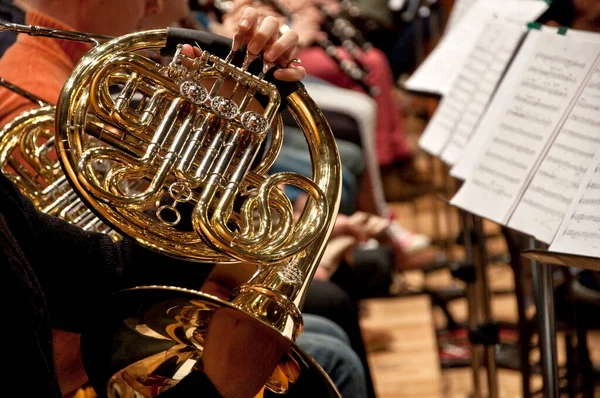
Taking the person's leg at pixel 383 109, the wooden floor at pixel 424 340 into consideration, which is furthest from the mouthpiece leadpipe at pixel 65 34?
the person's leg at pixel 383 109

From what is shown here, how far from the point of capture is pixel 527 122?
1340 millimetres

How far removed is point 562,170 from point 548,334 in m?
0.29

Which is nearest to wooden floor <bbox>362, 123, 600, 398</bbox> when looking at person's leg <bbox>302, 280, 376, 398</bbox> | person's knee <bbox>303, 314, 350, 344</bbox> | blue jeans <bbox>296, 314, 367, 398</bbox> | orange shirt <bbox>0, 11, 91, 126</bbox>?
person's leg <bbox>302, 280, 376, 398</bbox>

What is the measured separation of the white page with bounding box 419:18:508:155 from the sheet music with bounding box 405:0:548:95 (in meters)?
0.24

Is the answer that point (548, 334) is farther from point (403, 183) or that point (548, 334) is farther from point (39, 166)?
point (403, 183)

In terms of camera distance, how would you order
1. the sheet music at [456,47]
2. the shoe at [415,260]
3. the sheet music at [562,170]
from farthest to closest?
the shoe at [415,260], the sheet music at [456,47], the sheet music at [562,170]

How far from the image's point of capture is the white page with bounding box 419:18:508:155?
66.6 inches

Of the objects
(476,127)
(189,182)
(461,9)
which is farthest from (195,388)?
(461,9)

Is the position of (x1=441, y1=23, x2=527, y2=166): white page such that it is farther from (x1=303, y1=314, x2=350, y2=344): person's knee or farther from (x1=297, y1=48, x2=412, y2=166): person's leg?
(x1=297, y1=48, x2=412, y2=166): person's leg

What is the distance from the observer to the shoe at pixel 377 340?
8.51 feet

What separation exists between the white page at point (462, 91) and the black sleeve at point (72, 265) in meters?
0.84

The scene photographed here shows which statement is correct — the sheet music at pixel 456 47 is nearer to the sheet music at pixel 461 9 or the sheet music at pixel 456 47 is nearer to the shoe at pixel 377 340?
the sheet music at pixel 461 9

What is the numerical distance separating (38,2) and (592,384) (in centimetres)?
131

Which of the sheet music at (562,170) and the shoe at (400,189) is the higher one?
the sheet music at (562,170)
